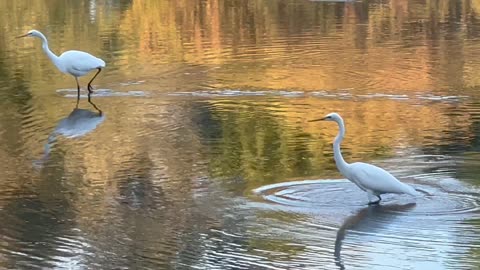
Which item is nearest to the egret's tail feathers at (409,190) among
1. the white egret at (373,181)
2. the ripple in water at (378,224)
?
the white egret at (373,181)

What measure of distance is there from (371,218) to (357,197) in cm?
76

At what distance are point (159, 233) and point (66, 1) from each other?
27.9m

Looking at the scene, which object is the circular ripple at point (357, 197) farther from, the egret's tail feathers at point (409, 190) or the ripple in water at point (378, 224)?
the egret's tail feathers at point (409, 190)

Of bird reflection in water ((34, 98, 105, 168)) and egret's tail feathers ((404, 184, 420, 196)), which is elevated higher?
bird reflection in water ((34, 98, 105, 168))

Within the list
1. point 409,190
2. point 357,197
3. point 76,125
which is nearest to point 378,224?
point 409,190

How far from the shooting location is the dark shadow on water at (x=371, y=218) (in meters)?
8.83

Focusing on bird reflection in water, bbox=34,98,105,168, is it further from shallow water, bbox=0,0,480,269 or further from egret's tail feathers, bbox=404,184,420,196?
egret's tail feathers, bbox=404,184,420,196

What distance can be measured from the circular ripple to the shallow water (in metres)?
0.03

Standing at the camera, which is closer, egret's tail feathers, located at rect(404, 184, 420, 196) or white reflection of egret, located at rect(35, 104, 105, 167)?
egret's tail feathers, located at rect(404, 184, 420, 196)

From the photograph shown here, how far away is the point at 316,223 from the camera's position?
29.6 ft

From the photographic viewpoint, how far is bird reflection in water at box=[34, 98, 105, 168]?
1330 centimetres

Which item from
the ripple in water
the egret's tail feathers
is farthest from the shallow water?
Answer: the egret's tail feathers

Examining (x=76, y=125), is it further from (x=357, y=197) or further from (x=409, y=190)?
(x=409, y=190)

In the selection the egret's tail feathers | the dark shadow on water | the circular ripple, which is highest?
the egret's tail feathers
